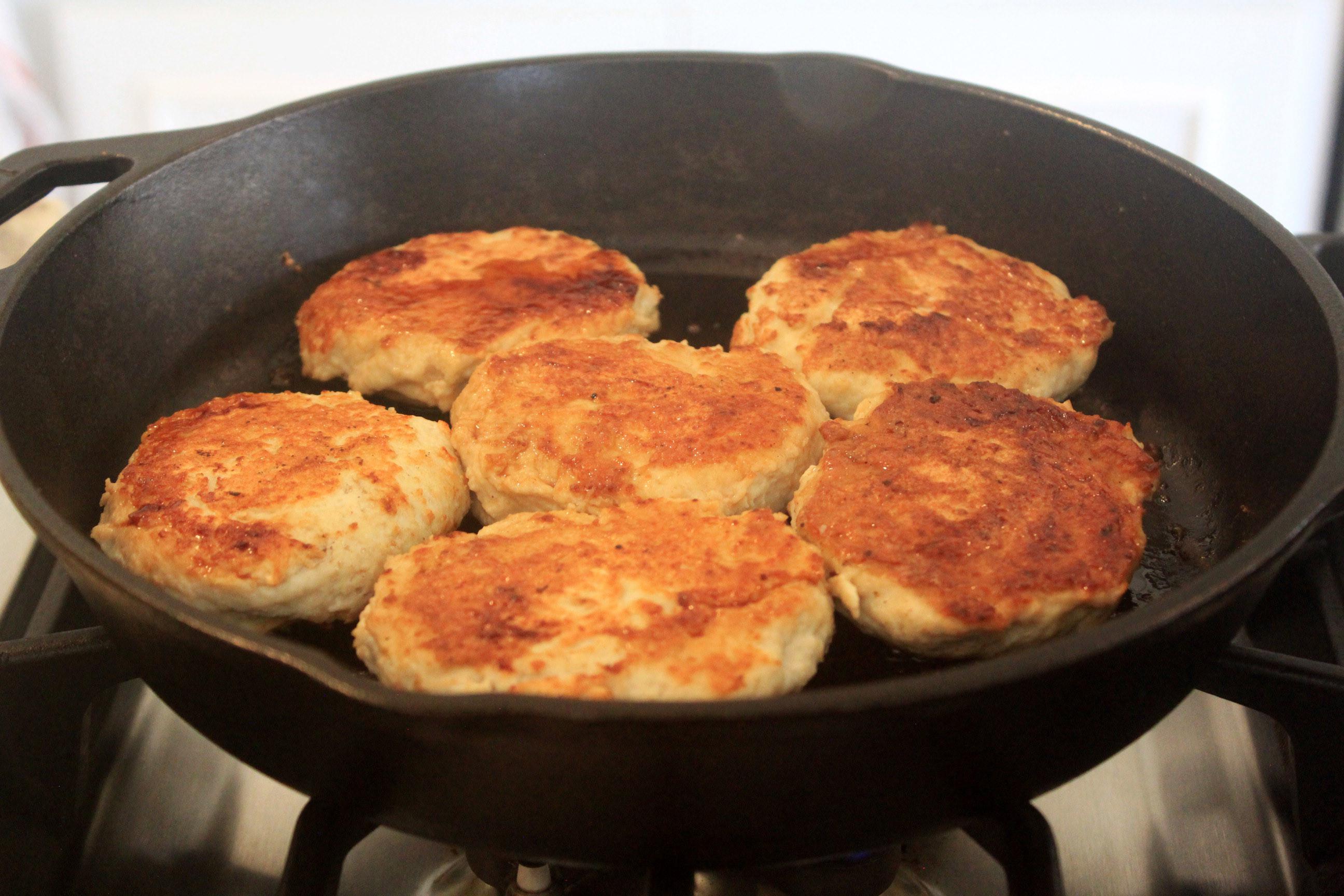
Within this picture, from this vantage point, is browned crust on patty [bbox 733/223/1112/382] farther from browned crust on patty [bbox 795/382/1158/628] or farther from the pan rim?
the pan rim

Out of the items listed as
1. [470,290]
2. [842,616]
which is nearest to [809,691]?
[842,616]

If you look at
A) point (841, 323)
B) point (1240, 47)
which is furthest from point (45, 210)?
point (1240, 47)

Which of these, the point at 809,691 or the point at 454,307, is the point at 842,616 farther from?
the point at 454,307

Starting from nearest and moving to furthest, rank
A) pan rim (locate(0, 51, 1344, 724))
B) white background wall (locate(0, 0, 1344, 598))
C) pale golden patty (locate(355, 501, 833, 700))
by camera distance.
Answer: pan rim (locate(0, 51, 1344, 724)) < pale golden patty (locate(355, 501, 833, 700)) < white background wall (locate(0, 0, 1344, 598))

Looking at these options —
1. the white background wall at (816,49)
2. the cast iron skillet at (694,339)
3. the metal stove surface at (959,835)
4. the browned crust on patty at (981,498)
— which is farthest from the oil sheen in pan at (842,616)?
the white background wall at (816,49)

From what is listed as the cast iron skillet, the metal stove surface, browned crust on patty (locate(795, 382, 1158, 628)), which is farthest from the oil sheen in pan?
the metal stove surface
